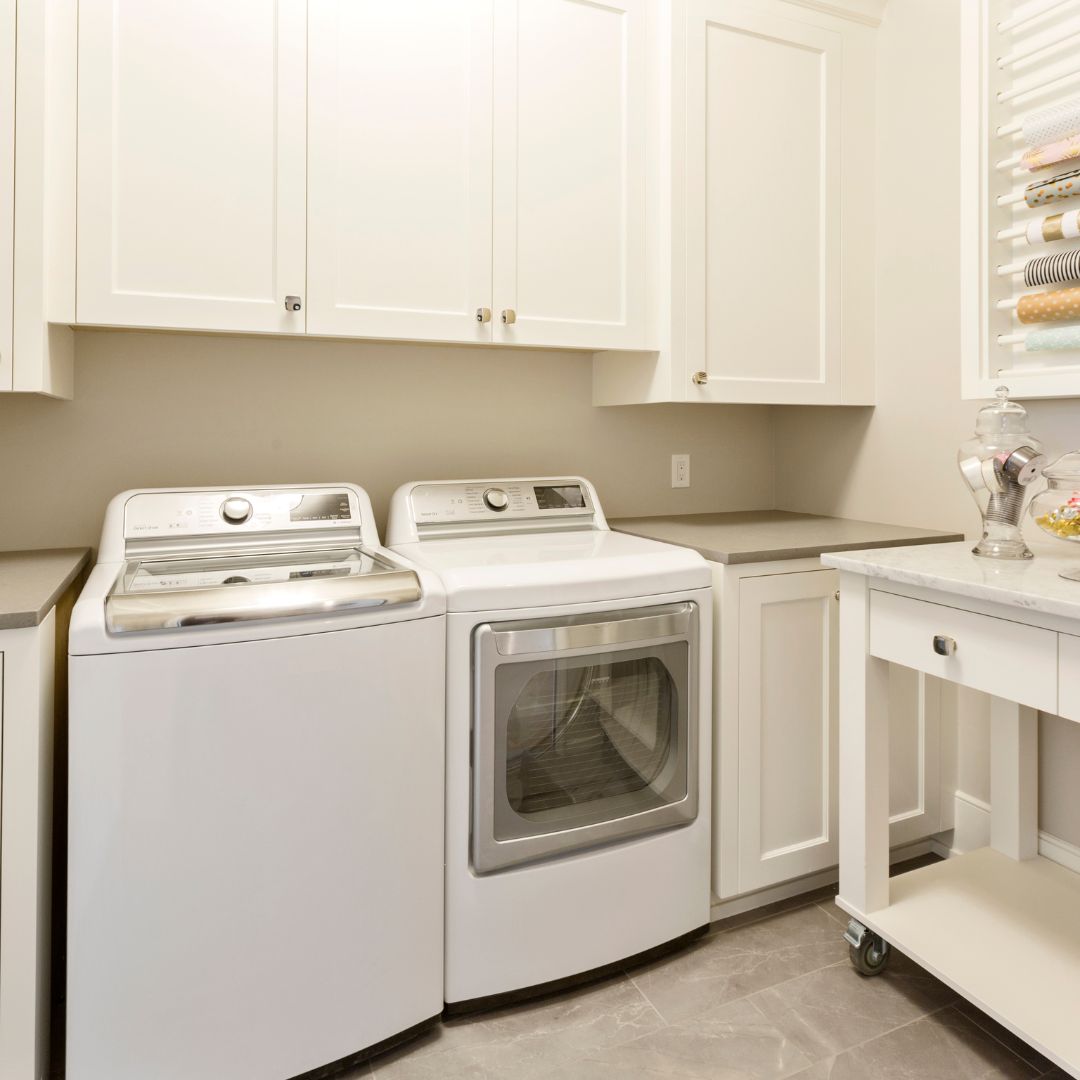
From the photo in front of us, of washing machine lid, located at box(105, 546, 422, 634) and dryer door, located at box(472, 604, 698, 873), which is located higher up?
washing machine lid, located at box(105, 546, 422, 634)

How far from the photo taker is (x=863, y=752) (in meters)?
1.63

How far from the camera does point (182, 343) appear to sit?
1.93 metres

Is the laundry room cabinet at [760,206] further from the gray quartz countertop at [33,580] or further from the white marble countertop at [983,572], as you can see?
the gray quartz countertop at [33,580]

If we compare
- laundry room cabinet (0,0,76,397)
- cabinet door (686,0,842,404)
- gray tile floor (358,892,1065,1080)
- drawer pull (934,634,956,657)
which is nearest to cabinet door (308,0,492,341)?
laundry room cabinet (0,0,76,397)

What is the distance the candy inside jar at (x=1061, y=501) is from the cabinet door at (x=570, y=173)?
100 cm

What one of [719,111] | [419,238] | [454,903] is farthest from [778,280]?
[454,903]

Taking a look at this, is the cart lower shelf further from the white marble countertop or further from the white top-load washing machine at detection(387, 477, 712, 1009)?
the white marble countertop

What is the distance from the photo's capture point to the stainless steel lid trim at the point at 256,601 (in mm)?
1245

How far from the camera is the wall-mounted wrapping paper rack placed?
1.70m

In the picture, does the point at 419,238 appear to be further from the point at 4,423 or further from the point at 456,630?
the point at 4,423

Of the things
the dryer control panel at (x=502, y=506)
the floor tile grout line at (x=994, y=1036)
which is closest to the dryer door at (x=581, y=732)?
the dryer control panel at (x=502, y=506)

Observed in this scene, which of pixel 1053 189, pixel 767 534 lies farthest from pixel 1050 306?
pixel 767 534

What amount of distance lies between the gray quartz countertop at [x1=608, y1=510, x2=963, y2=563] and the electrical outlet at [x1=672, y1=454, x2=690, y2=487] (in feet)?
0.35

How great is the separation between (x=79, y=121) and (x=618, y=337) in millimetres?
1244
